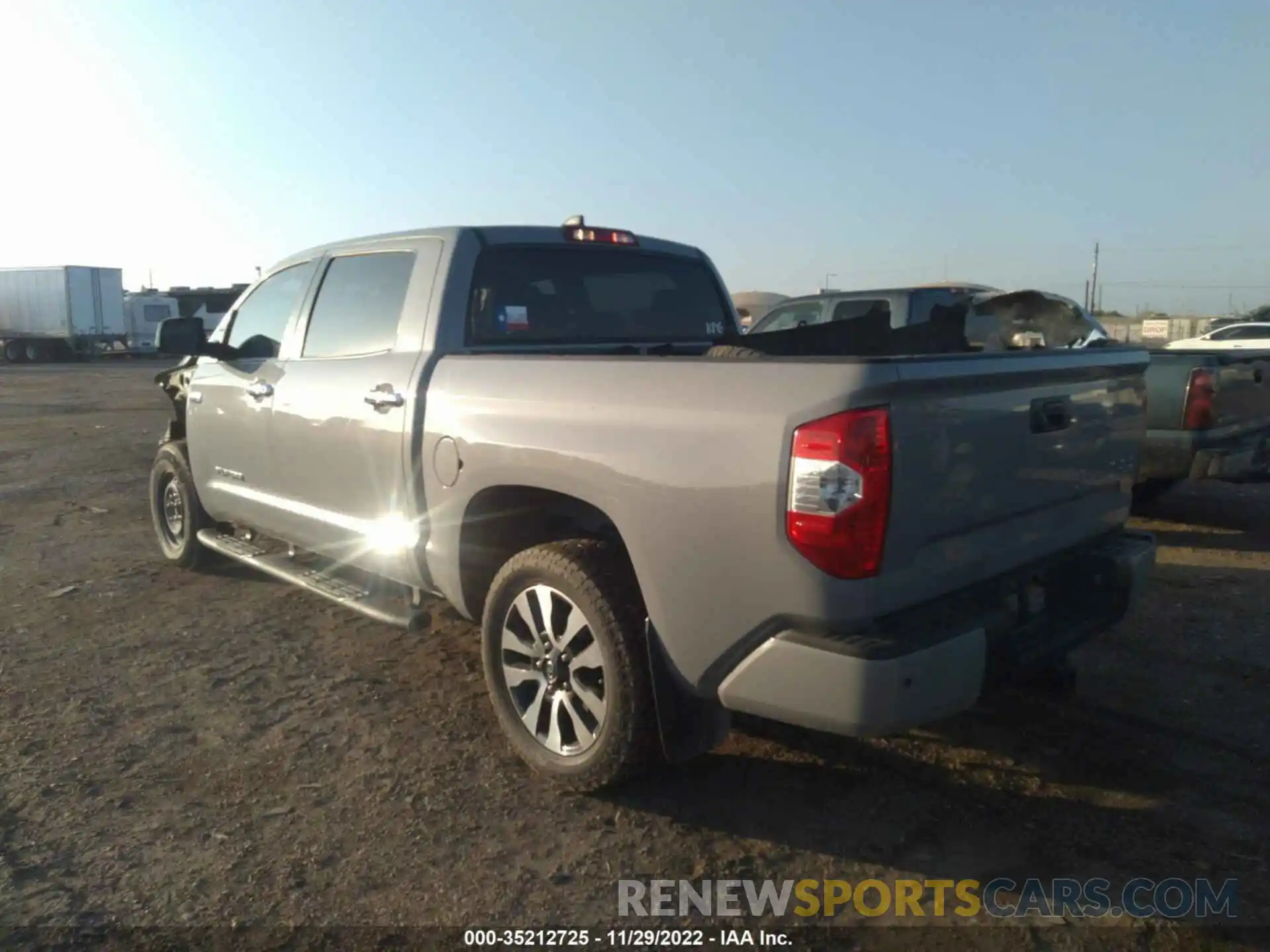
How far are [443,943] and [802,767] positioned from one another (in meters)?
1.47

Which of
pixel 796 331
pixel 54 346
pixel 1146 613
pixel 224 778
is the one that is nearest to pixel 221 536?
pixel 224 778

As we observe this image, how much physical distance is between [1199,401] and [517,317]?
4.97 meters

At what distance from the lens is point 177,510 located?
6.62m

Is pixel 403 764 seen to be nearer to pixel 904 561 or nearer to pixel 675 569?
pixel 675 569

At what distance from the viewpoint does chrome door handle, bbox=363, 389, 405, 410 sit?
407 cm

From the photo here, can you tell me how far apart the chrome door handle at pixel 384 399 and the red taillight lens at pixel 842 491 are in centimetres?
198

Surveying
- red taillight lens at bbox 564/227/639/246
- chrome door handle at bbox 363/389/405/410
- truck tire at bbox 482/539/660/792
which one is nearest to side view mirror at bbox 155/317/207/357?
chrome door handle at bbox 363/389/405/410

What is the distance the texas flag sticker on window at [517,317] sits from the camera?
14.2 feet

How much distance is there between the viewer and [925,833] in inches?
127

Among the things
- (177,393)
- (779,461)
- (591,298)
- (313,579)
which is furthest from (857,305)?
(779,461)

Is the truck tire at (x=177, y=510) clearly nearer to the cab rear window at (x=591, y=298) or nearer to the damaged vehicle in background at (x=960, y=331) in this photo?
the cab rear window at (x=591, y=298)

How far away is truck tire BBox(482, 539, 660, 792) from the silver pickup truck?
1 centimetres

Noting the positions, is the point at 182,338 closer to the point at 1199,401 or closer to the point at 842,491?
the point at 842,491

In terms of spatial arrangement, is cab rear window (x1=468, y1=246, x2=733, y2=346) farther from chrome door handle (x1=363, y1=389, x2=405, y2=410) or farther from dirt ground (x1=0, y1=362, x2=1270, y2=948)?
dirt ground (x1=0, y1=362, x2=1270, y2=948)
